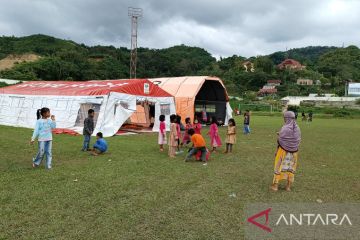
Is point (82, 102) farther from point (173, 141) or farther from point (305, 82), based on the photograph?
point (305, 82)

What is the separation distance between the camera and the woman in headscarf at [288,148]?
7270mm

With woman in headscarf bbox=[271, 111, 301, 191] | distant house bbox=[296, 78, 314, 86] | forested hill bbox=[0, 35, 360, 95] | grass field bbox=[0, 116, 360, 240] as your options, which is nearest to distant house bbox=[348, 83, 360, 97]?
forested hill bbox=[0, 35, 360, 95]

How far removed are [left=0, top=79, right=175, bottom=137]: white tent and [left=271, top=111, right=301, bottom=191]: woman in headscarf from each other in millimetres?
11771

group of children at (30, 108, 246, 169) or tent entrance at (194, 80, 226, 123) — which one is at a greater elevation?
tent entrance at (194, 80, 226, 123)

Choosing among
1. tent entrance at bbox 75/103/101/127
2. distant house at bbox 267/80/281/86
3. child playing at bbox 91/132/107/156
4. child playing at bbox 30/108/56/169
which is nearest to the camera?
child playing at bbox 30/108/56/169

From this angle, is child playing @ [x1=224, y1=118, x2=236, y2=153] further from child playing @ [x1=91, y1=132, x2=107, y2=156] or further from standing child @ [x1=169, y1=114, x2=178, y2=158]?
child playing @ [x1=91, y1=132, x2=107, y2=156]

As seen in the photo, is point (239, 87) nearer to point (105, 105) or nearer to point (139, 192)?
point (105, 105)

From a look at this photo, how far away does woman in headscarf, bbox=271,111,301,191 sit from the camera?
7.27 meters

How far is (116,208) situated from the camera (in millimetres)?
5910

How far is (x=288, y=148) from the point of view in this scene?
728cm

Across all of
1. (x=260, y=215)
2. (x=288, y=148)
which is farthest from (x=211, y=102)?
(x=260, y=215)

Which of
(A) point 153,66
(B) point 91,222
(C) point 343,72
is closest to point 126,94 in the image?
(B) point 91,222

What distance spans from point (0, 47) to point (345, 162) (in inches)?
3923

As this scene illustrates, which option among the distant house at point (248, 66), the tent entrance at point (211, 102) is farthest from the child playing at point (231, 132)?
the distant house at point (248, 66)
